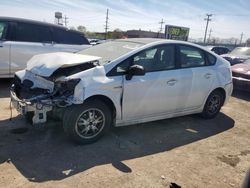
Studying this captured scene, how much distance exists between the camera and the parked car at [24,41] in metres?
7.27

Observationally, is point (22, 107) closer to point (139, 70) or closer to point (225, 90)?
point (139, 70)

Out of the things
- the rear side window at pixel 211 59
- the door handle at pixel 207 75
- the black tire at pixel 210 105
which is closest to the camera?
the door handle at pixel 207 75

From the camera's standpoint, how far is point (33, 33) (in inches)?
303

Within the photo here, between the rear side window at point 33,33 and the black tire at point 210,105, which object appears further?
the rear side window at point 33,33

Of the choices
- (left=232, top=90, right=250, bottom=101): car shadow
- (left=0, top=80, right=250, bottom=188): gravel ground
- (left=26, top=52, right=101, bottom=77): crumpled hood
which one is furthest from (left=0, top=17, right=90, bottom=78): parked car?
(left=232, top=90, right=250, bottom=101): car shadow

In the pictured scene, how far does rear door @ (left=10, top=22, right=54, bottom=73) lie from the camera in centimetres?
742

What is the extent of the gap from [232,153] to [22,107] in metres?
3.30

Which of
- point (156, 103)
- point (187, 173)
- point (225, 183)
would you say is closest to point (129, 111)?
point (156, 103)

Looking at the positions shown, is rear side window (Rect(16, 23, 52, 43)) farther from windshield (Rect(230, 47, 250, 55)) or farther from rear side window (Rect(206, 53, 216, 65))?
windshield (Rect(230, 47, 250, 55))

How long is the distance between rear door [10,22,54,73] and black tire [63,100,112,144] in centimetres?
407

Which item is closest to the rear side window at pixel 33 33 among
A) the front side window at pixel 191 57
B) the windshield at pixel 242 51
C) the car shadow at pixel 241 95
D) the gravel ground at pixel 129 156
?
the gravel ground at pixel 129 156

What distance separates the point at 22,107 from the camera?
4059 mm

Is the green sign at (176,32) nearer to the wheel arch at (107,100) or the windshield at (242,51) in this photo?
the windshield at (242,51)

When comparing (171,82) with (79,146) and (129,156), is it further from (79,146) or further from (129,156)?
(79,146)
